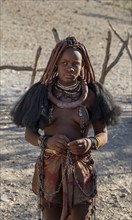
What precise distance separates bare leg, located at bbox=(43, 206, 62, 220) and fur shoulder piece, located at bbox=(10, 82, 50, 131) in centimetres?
42

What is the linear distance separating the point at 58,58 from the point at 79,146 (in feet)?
1.47

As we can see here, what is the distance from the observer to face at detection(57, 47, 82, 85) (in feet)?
8.95

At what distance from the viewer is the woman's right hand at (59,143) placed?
8.68 feet

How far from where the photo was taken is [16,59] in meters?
11.6

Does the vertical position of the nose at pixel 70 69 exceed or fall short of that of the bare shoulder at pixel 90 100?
it exceeds it

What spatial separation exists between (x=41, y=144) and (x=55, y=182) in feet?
0.71

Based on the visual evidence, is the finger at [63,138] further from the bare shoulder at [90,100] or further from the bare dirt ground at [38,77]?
the bare dirt ground at [38,77]

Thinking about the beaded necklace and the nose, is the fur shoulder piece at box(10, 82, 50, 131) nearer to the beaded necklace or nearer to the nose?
the beaded necklace

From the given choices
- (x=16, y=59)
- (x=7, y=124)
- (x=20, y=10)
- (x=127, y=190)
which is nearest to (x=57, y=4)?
(x=20, y=10)

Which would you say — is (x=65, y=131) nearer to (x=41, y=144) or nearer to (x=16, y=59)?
(x=41, y=144)

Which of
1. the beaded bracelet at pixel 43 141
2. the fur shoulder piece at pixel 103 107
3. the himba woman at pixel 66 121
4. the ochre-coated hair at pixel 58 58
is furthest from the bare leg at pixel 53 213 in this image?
the ochre-coated hair at pixel 58 58

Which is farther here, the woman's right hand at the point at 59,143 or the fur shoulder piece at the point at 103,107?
the fur shoulder piece at the point at 103,107

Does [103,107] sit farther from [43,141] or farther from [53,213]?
[53,213]

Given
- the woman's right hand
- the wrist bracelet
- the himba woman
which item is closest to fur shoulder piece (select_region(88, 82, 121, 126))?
the himba woman
